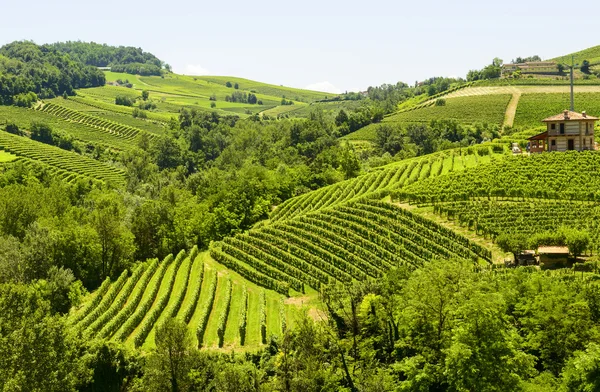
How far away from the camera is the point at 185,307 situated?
5453cm

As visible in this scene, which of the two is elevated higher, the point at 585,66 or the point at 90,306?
the point at 585,66

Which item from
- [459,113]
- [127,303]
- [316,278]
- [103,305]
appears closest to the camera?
[103,305]

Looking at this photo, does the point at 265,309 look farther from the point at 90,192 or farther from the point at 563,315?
the point at 90,192

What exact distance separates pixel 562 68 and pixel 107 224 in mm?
161268

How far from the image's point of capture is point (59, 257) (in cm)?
→ 6638

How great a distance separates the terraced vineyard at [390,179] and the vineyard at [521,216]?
14209 mm

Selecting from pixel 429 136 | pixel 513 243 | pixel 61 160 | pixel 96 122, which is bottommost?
pixel 513 243

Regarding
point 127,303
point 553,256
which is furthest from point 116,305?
point 553,256

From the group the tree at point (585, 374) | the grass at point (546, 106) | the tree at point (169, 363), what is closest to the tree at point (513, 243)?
the tree at point (585, 374)

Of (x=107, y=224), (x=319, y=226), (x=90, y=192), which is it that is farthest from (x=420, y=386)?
(x=90, y=192)

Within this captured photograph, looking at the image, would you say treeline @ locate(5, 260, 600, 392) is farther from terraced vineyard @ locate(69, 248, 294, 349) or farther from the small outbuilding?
the small outbuilding

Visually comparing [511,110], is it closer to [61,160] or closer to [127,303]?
[61,160]

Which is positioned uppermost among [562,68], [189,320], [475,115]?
[562,68]

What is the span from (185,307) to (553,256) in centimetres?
3489
